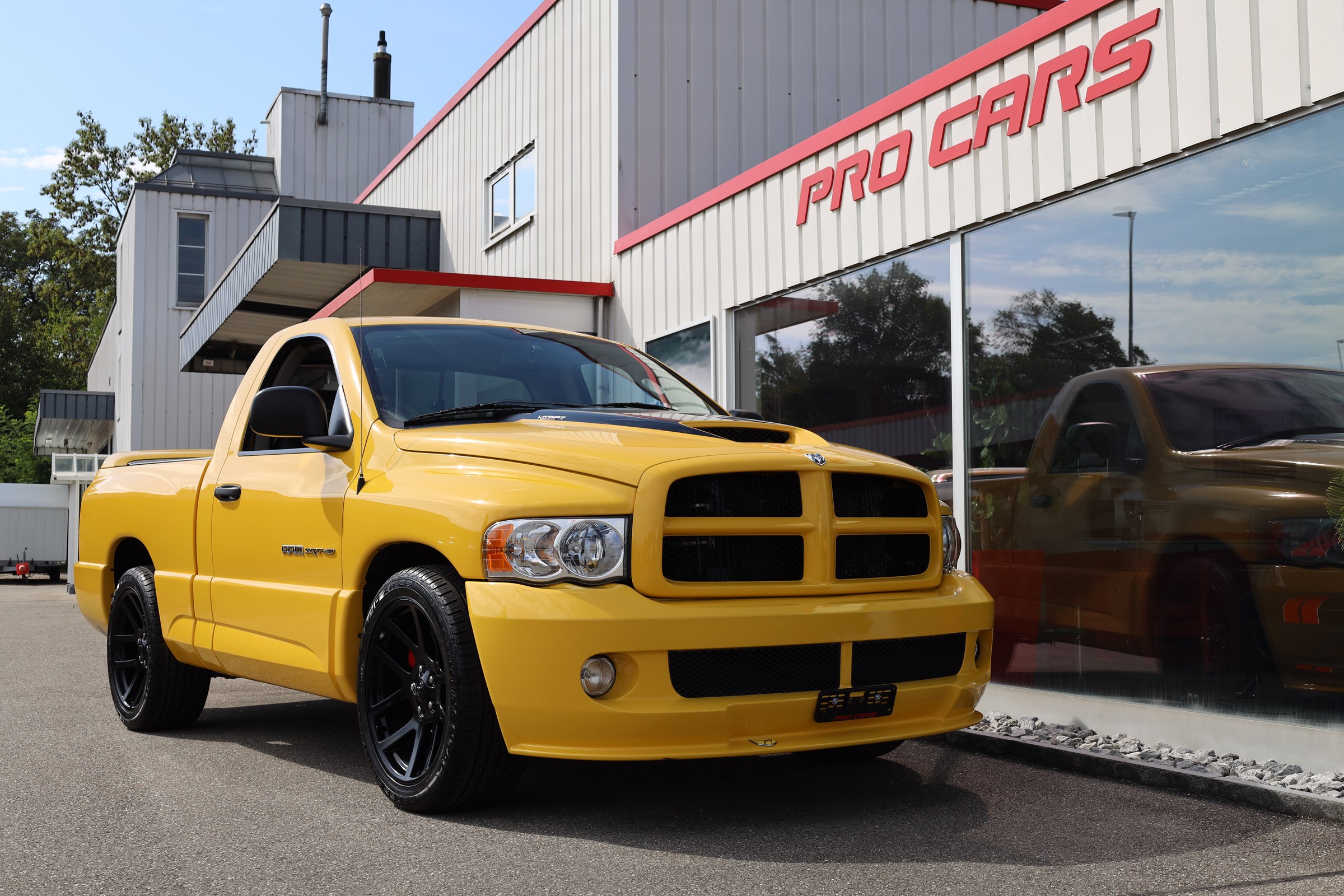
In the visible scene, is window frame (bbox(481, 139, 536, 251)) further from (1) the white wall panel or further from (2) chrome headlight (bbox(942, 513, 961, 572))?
(2) chrome headlight (bbox(942, 513, 961, 572))

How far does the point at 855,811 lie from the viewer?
451 cm

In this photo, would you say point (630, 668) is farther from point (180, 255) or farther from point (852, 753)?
point (180, 255)

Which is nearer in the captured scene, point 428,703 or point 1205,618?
point 428,703

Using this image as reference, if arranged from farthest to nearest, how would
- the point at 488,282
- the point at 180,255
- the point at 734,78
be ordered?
the point at 180,255 < the point at 734,78 < the point at 488,282

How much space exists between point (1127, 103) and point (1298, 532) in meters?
2.31

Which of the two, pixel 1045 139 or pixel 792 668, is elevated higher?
pixel 1045 139

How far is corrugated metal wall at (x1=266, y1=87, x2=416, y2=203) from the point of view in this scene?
1190 inches

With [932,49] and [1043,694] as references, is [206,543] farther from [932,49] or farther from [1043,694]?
[932,49]

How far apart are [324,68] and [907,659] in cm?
3114

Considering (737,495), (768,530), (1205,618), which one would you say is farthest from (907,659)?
(1205,618)

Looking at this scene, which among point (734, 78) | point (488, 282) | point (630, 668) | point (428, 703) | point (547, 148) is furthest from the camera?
point (547, 148)

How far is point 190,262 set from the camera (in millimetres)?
28062

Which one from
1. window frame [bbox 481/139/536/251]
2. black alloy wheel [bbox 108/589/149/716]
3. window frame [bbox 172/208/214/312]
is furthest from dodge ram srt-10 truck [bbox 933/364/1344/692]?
window frame [bbox 172/208/214/312]

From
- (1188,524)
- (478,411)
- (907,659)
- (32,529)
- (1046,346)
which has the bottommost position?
(32,529)
